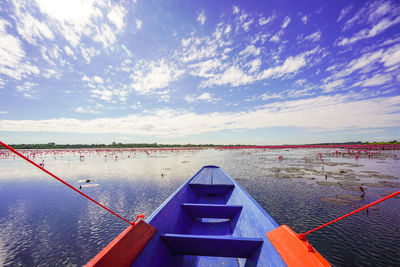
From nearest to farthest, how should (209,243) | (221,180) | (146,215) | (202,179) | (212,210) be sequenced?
(209,243), (212,210), (146,215), (221,180), (202,179)

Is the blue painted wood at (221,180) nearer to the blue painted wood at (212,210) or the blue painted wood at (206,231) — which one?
the blue painted wood at (206,231)

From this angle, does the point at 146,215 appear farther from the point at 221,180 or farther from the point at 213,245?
the point at 213,245

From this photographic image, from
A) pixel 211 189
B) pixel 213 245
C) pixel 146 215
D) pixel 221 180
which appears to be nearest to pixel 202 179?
pixel 221 180

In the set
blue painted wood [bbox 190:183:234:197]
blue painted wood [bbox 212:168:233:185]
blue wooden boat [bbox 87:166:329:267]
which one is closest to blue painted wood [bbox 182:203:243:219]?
blue wooden boat [bbox 87:166:329:267]

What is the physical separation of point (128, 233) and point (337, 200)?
29.4ft

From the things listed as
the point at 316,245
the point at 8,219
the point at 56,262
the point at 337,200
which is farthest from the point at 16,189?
the point at 337,200

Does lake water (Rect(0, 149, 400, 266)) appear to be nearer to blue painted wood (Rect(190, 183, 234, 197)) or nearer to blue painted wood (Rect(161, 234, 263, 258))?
blue painted wood (Rect(190, 183, 234, 197))

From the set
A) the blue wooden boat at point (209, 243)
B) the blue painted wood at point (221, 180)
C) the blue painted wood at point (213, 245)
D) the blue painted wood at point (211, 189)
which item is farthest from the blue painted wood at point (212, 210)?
the blue painted wood at point (221, 180)

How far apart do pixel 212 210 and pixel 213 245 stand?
1.63 m

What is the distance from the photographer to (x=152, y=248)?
238cm

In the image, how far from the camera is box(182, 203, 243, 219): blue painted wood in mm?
3971

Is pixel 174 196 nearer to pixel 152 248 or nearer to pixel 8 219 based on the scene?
pixel 152 248

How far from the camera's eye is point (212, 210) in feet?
13.2

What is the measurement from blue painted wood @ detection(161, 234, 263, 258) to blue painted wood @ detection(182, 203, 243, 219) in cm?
138
